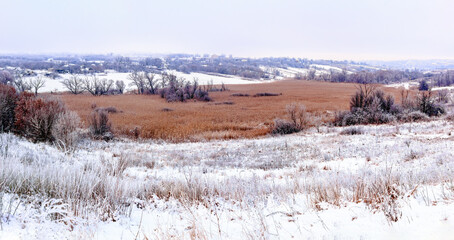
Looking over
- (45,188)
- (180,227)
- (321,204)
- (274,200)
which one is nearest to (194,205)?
(180,227)

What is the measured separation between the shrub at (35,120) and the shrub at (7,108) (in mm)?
474

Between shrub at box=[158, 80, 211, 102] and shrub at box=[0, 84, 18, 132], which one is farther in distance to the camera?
shrub at box=[158, 80, 211, 102]

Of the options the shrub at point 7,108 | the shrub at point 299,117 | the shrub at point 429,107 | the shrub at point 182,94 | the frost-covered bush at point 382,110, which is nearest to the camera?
the shrub at point 7,108

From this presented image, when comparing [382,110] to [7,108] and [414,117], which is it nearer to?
[414,117]

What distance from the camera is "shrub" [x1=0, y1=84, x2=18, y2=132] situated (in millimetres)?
15469

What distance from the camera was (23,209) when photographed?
332 centimetres

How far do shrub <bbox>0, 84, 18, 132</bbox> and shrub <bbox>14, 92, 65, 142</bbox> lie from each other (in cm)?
47

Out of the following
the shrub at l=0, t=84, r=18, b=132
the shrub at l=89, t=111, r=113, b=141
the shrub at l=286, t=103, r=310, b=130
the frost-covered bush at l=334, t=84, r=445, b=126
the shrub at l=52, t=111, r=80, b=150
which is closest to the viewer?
the shrub at l=52, t=111, r=80, b=150

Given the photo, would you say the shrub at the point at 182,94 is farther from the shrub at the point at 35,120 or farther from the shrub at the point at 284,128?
the shrub at the point at 35,120

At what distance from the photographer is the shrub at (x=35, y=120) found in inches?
601

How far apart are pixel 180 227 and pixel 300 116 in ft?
74.7

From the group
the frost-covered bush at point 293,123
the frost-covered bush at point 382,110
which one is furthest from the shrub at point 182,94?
the frost-covered bush at point 293,123

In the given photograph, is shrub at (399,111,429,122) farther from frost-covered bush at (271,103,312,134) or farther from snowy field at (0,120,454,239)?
snowy field at (0,120,454,239)

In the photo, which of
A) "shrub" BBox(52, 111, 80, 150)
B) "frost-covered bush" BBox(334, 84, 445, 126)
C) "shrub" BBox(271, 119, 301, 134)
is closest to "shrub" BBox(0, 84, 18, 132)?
"shrub" BBox(52, 111, 80, 150)
